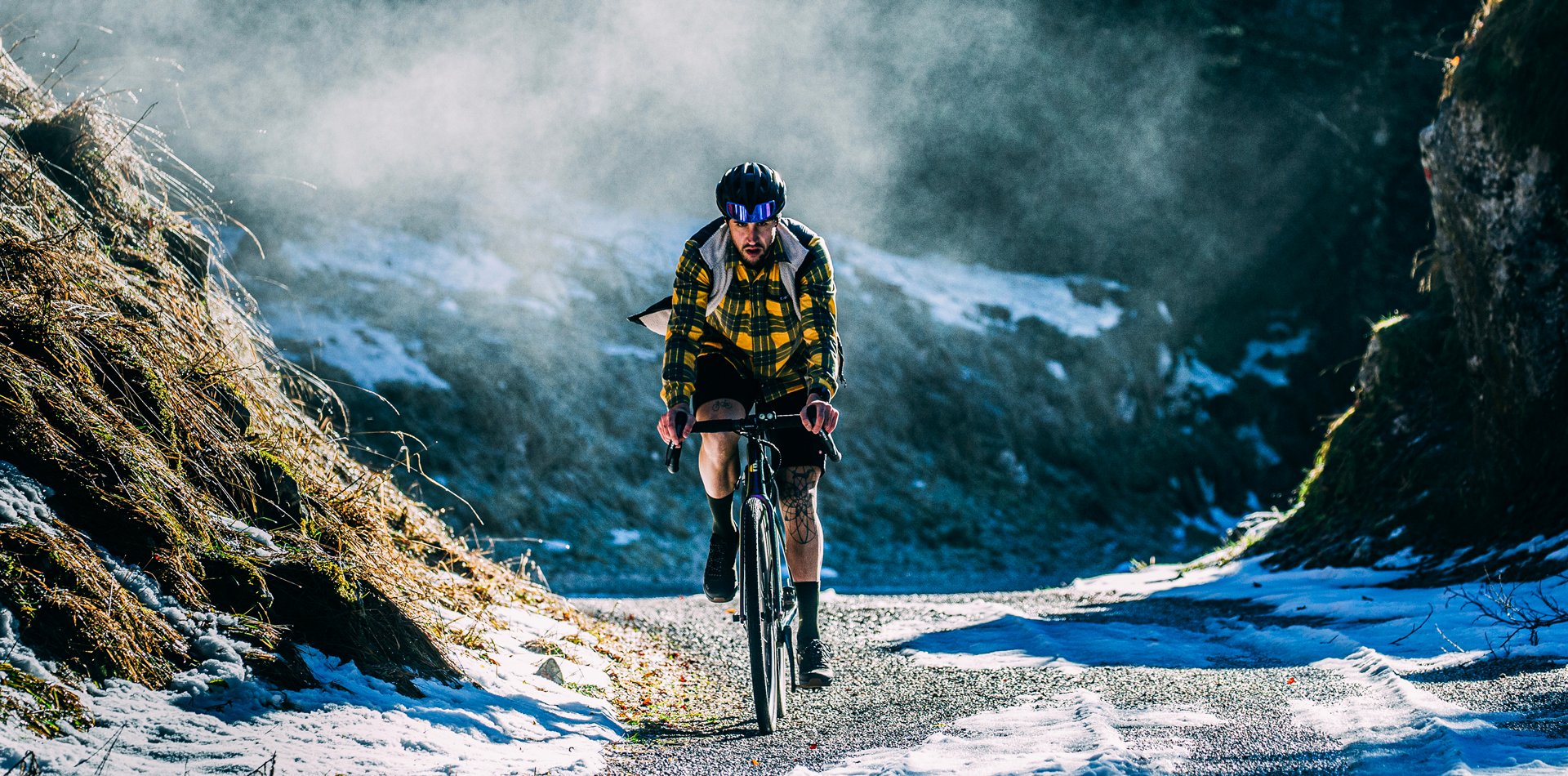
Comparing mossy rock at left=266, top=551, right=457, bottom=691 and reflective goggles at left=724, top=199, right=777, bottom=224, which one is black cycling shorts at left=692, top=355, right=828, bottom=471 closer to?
reflective goggles at left=724, top=199, right=777, bottom=224

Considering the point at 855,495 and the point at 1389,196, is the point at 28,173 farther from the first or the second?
the point at 1389,196

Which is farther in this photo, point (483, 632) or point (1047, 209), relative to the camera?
point (1047, 209)

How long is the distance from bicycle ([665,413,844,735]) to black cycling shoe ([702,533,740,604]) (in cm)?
4

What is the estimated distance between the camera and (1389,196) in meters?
24.8

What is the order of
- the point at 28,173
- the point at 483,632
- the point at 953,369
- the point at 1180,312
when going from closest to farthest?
the point at 28,173, the point at 483,632, the point at 953,369, the point at 1180,312

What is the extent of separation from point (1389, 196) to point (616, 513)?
20.6m

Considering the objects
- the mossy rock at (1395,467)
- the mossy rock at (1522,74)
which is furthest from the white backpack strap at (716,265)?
the mossy rock at (1522,74)

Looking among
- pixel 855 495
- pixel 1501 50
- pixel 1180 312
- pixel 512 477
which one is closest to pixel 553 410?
pixel 512 477

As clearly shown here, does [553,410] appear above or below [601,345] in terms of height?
below

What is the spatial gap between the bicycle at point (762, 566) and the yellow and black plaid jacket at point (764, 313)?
31 cm

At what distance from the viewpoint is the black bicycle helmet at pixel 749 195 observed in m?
4.06

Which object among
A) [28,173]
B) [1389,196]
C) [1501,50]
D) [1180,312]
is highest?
[1389,196]

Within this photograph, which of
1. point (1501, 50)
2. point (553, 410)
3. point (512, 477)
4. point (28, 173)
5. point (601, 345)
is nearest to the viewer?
point (28, 173)

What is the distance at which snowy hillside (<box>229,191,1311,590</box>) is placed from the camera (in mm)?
14305
